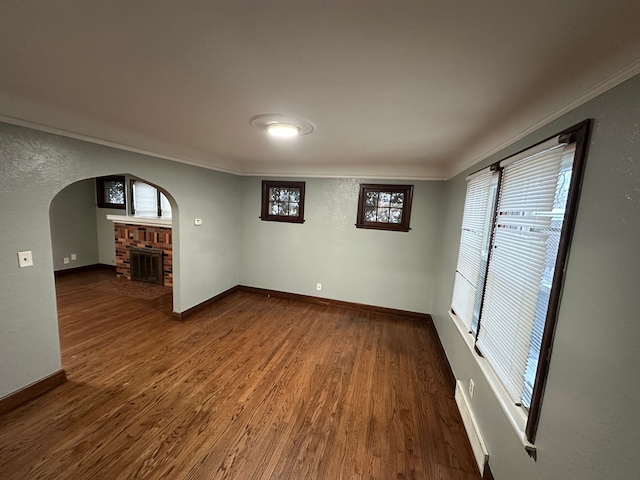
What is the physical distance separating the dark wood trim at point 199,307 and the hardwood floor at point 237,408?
0.31 ft

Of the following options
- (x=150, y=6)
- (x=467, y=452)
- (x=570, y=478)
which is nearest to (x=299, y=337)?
(x=467, y=452)

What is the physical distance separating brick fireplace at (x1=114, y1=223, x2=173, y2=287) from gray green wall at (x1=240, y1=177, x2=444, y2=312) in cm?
161

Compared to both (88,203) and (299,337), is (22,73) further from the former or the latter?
(88,203)

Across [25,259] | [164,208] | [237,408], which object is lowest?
[237,408]

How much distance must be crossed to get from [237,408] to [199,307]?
2078mm

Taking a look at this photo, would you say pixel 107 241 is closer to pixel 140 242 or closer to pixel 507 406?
pixel 140 242

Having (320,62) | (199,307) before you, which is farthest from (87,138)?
(199,307)

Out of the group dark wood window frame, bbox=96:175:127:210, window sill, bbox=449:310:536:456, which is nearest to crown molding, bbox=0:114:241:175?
dark wood window frame, bbox=96:175:127:210

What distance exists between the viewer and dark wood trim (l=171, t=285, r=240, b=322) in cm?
341

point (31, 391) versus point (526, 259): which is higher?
point (526, 259)

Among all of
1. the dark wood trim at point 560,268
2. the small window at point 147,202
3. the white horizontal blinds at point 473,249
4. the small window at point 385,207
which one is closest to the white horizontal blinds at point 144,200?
the small window at point 147,202

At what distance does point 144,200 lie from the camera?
17.5ft

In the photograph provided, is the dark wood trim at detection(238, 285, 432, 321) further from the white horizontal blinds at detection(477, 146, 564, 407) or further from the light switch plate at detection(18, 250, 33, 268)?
the light switch plate at detection(18, 250, 33, 268)

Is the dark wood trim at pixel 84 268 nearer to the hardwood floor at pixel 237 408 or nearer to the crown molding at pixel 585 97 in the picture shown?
the hardwood floor at pixel 237 408
